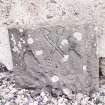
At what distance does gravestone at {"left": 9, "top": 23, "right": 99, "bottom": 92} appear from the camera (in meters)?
1.75

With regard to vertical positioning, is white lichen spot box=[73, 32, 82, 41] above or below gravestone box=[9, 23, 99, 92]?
above

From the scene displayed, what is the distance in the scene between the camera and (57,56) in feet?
5.93

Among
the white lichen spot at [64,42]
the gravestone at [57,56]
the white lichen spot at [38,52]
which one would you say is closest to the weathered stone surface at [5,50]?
the gravestone at [57,56]

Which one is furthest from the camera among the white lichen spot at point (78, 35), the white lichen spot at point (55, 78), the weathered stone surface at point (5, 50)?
the weathered stone surface at point (5, 50)

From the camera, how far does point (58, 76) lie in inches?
72.8

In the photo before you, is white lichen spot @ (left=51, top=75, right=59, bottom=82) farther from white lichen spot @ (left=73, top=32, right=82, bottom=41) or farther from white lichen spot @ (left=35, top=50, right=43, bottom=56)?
white lichen spot @ (left=73, top=32, right=82, bottom=41)

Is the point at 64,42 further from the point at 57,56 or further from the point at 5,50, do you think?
the point at 5,50

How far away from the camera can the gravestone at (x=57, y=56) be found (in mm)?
1755

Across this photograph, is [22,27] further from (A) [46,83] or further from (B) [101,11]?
(B) [101,11]

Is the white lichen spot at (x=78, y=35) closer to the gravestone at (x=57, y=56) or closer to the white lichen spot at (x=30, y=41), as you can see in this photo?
the gravestone at (x=57, y=56)

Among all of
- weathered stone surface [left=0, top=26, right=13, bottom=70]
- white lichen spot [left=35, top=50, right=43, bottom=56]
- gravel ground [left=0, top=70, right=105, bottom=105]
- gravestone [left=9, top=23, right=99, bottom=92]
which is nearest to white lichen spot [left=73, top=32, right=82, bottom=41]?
gravestone [left=9, top=23, right=99, bottom=92]

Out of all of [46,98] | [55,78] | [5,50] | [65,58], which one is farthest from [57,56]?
[5,50]

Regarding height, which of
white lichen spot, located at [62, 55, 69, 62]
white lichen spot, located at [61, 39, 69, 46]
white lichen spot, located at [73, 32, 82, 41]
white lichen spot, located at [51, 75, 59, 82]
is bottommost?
white lichen spot, located at [51, 75, 59, 82]

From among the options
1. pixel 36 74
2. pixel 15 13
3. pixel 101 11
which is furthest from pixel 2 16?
pixel 101 11
